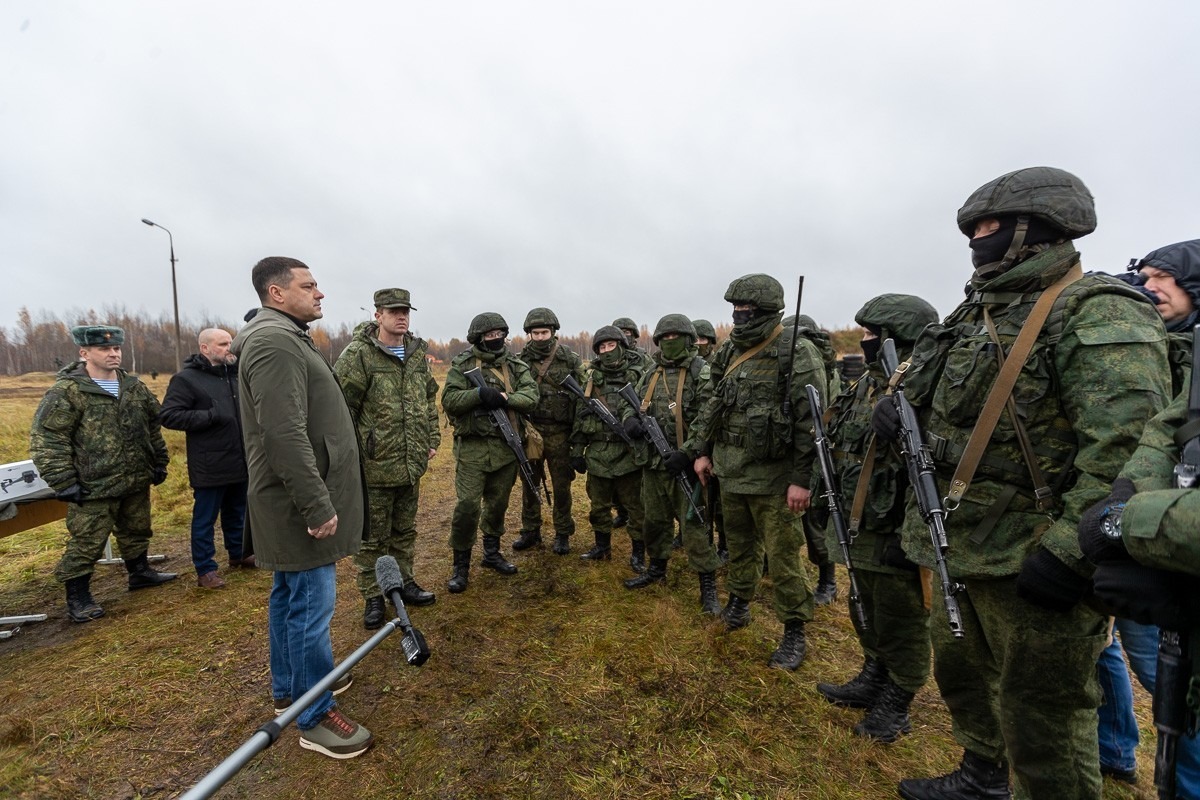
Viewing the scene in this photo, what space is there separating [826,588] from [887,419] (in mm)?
3248

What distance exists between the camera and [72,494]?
15.5 feet

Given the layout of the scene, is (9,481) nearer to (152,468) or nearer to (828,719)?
(152,468)

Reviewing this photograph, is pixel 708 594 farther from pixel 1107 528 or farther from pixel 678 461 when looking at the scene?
pixel 1107 528

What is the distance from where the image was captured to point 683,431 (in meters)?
5.52

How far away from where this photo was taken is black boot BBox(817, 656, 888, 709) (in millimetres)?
3568

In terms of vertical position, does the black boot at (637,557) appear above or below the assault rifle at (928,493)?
below

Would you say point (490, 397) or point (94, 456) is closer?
point (94, 456)

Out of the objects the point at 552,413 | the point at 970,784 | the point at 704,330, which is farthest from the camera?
the point at 704,330

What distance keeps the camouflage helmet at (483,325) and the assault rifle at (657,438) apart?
5.16 feet

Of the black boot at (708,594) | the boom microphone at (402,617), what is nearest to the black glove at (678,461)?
the black boot at (708,594)

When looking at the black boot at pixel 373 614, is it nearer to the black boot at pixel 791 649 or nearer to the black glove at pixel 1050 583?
the black boot at pixel 791 649

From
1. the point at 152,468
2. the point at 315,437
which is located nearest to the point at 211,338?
the point at 152,468

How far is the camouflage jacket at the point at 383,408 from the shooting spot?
4.59 m

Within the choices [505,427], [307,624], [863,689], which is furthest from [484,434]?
Result: [863,689]
